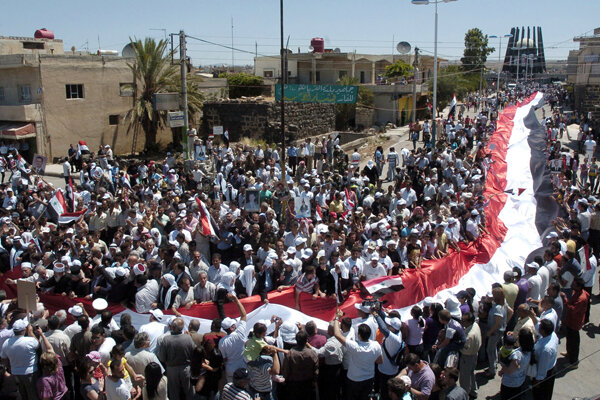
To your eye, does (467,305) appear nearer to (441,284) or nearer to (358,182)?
(441,284)

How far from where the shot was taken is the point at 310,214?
12.0m

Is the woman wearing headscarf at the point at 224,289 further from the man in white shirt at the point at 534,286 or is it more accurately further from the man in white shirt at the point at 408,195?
the man in white shirt at the point at 408,195

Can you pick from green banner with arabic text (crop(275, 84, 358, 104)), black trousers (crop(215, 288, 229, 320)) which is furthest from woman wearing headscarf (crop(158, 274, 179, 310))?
green banner with arabic text (crop(275, 84, 358, 104))

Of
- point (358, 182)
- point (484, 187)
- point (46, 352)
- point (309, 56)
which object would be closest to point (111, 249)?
point (46, 352)

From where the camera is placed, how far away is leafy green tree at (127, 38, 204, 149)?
2684 cm

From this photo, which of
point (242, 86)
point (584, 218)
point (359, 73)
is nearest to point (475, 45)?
point (359, 73)

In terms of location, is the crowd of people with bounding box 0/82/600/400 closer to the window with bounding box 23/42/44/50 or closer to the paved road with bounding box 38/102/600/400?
the paved road with bounding box 38/102/600/400

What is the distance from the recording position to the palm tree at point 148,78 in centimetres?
2678

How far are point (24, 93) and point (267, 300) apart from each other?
22639mm

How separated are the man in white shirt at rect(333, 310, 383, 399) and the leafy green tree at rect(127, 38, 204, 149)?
2239 cm

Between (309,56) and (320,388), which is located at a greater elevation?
(309,56)

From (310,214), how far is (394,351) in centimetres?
570

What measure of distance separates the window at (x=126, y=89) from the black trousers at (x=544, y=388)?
24.7 metres

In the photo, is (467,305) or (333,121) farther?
(333,121)
